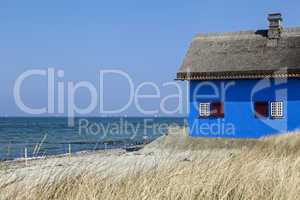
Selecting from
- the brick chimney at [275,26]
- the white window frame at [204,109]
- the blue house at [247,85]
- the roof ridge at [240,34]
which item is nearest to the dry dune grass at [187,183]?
the blue house at [247,85]

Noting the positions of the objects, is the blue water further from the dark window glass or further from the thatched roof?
the thatched roof

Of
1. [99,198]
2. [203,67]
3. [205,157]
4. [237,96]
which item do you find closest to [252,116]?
[237,96]

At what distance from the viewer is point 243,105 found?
26094 millimetres

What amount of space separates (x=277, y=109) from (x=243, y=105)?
1544mm

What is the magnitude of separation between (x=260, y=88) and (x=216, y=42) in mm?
4275

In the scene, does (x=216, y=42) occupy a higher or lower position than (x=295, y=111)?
higher

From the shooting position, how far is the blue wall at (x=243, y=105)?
25.5 meters

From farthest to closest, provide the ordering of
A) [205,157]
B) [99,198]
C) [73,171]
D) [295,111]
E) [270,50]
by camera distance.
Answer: [270,50]
[295,111]
[205,157]
[73,171]
[99,198]

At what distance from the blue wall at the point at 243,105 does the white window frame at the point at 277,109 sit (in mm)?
165

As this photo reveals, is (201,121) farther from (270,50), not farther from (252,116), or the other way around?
(270,50)

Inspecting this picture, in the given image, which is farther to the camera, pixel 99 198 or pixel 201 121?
pixel 201 121

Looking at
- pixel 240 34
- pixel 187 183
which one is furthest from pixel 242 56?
pixel 187 183

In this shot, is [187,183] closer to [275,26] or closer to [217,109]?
[217,109]

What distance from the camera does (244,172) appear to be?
6.76m
